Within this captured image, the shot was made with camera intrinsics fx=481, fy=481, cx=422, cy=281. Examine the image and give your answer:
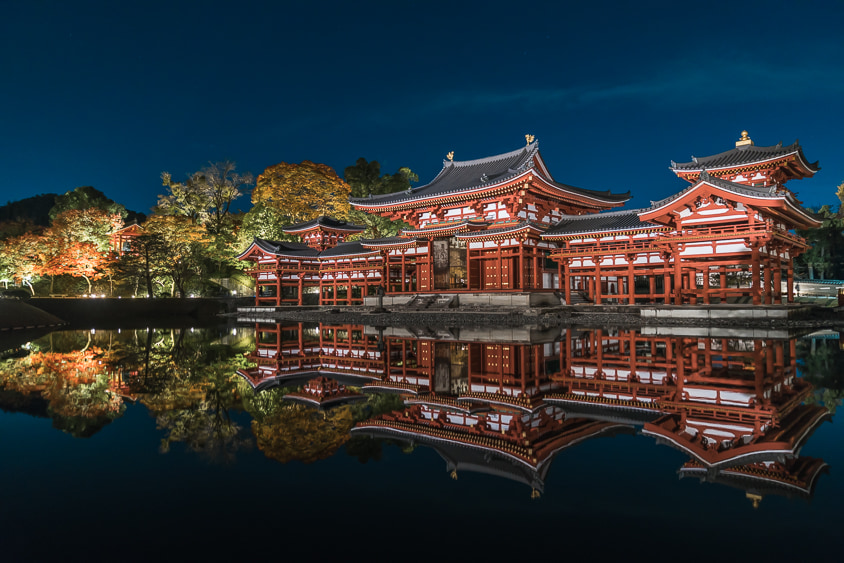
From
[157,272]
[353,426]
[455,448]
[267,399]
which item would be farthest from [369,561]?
[157,272]

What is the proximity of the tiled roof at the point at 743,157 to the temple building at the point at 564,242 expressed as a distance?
0.21 feet

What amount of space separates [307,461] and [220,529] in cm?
143

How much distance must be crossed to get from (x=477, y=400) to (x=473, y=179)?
2602 cm

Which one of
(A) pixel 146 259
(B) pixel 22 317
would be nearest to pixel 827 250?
(A) pixel 146 259

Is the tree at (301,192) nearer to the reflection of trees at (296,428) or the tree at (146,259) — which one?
the tree at (146,259)

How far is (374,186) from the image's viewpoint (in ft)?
173

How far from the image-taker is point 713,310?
20.1 meters

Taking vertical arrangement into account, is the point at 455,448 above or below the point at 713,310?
below

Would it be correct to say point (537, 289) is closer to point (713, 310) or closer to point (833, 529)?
point (713, 310)

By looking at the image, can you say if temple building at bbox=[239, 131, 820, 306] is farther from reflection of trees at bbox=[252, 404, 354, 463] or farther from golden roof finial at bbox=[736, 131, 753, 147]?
reflection of trees at bbox=[252, 404, 354, 463]

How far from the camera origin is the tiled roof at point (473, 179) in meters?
28.8

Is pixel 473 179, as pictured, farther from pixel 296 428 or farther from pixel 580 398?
pixel 296 428

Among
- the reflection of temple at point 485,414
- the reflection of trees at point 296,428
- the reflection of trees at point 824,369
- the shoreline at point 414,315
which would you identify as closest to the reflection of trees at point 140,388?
the reflection of trees at point 296,428

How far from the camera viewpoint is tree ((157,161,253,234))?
4588 centimetres
